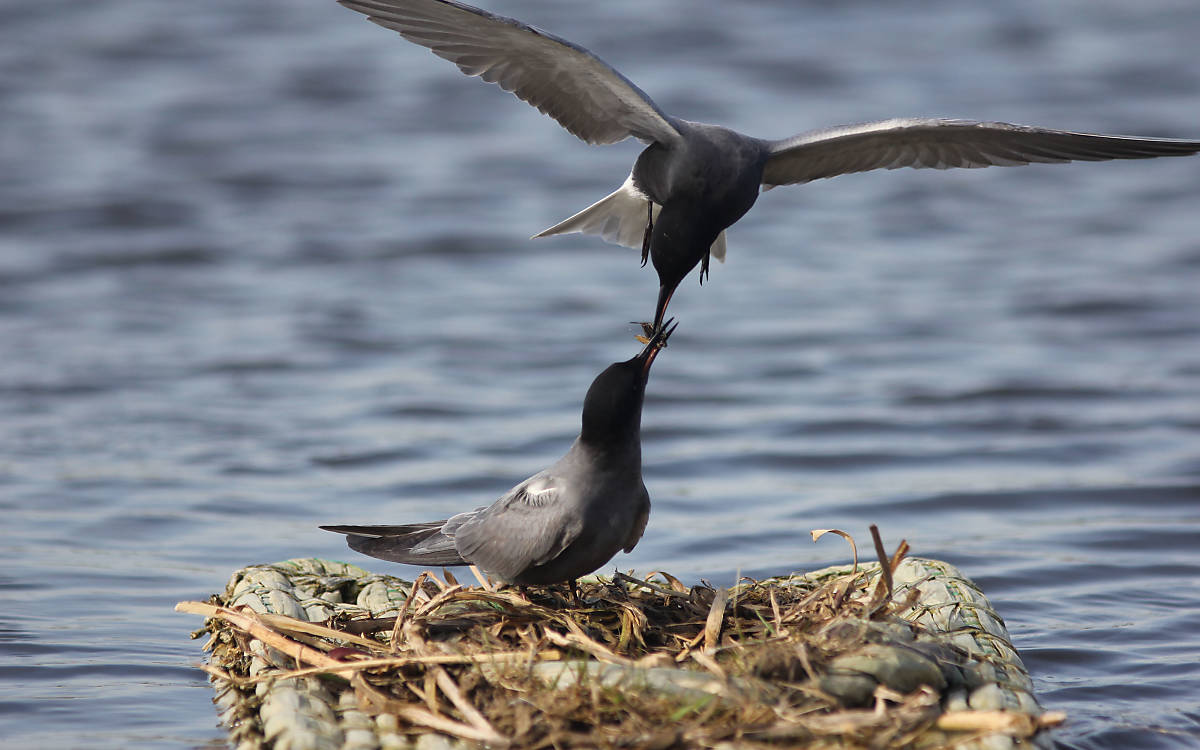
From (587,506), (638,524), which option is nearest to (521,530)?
(587,506)

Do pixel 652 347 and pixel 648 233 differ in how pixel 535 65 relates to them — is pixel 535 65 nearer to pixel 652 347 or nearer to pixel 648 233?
pixel 648 233

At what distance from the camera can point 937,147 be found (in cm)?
596

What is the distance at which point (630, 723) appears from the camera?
395cm

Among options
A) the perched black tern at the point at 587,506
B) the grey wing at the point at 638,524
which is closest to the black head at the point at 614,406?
the perched black tern at the point at 587,506

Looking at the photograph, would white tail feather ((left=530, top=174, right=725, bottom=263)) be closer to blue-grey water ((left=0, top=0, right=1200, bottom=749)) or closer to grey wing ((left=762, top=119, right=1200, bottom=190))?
grey wing ((left=762, top=119, right=1200, bottom=190))

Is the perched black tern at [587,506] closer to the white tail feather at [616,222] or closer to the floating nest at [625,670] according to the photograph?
the floating nest at [625,670]

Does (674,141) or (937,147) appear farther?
(937,147)

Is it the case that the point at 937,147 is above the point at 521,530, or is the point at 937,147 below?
above

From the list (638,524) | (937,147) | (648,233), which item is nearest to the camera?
(638,524)

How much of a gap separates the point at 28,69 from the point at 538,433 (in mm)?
13818

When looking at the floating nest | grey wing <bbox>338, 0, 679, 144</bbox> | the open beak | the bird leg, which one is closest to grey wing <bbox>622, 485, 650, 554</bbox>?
the floating nest

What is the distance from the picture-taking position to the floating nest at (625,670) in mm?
3941

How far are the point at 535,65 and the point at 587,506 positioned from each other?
1.87 metres

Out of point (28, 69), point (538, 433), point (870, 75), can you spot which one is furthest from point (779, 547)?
point (28, 69)
